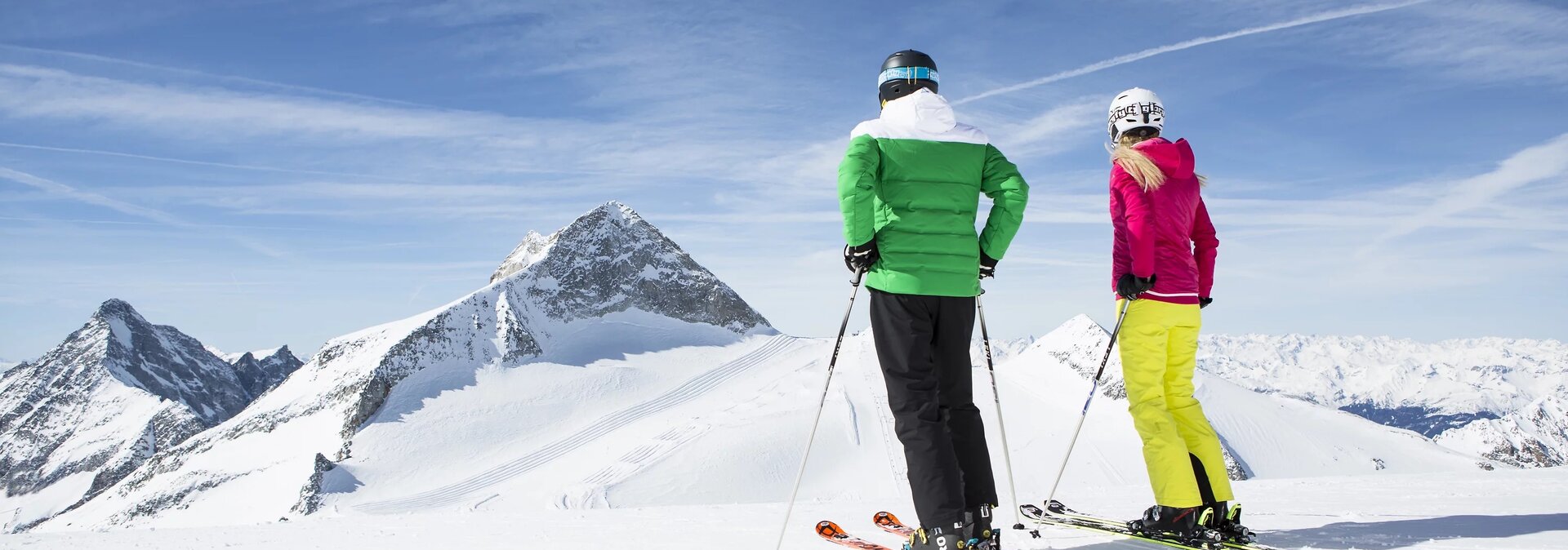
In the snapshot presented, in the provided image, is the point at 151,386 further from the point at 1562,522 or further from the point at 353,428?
the point at 1562,522

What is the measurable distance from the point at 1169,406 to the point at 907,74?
2545mm

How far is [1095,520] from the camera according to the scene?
5367 mm

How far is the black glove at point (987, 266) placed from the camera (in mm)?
4527

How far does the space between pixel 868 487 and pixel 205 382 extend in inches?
7637

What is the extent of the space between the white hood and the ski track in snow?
161ft

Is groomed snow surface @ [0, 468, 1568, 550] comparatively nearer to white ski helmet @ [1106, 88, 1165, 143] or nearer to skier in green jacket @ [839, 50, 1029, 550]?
skier in green jacket @ [839, 50, 1029, 550]

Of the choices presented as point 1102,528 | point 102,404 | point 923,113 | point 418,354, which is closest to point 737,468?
point 418,354

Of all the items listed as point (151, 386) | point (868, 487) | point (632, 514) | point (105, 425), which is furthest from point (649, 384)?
point (151, 386)

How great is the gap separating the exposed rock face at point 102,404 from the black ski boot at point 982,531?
443 feet

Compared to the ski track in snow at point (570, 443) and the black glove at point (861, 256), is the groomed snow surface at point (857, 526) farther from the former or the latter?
the ski track in snow at point (570, 443)

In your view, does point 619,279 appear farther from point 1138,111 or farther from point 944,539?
point 944,539

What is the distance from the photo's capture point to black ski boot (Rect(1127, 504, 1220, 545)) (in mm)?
4680

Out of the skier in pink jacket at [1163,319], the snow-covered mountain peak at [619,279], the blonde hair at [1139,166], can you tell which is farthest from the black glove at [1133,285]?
the snow-covered mountain peak at [619,279]

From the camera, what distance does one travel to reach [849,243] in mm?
4254
